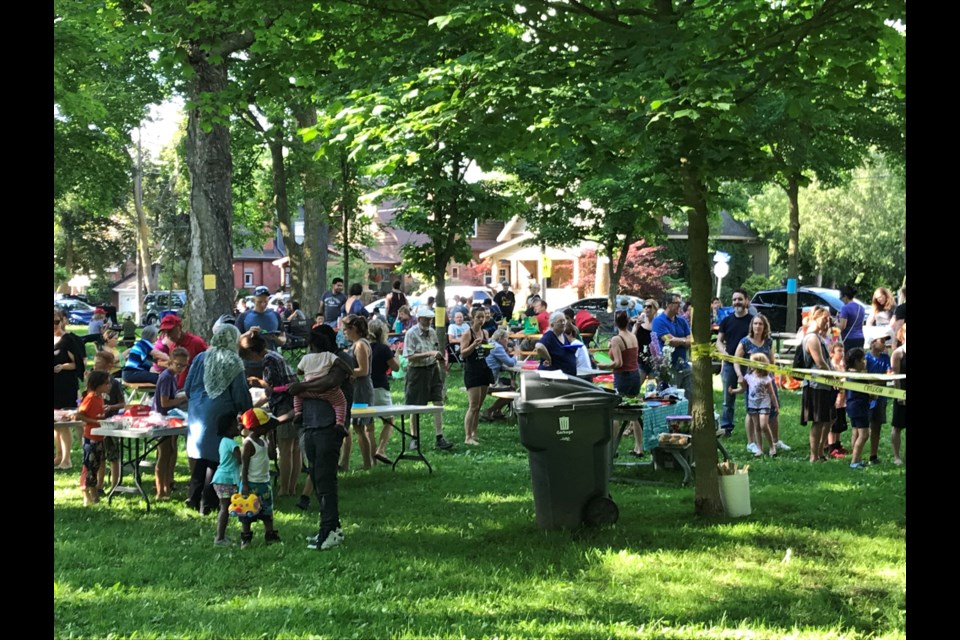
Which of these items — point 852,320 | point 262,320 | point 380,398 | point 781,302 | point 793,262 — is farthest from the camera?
point 781,302

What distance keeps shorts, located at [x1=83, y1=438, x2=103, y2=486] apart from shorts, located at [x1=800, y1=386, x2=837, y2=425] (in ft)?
26.9

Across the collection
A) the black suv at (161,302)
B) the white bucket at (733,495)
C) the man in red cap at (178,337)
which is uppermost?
the black suv at (161,302)

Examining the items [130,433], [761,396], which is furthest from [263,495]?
[761,396]

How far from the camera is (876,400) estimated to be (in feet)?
40.9

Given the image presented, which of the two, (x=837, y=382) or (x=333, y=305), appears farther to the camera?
(x=333, y=305)

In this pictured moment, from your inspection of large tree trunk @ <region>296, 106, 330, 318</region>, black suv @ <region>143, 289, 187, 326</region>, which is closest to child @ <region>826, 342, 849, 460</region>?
large tree trunk @ <region>296, 106, 330, 318</region>

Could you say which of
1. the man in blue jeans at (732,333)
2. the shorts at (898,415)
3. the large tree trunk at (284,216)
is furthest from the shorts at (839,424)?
the large tree trunk at (284,216)

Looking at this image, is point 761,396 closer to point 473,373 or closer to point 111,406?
point 473,373

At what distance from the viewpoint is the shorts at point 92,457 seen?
34.0ft

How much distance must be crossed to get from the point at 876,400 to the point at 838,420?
1.08 meters

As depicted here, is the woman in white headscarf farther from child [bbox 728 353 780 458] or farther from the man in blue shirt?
the man in blue shirt

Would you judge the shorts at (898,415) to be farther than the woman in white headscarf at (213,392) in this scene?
Yes

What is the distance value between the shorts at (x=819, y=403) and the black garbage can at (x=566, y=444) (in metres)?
4.90

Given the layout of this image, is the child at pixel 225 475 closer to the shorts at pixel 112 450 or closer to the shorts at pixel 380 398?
the shorts at pixel 112 450
